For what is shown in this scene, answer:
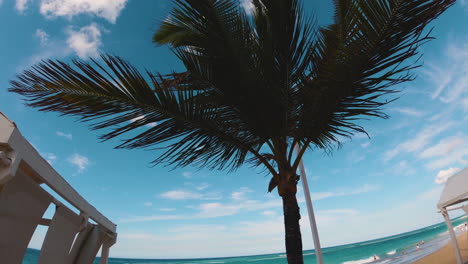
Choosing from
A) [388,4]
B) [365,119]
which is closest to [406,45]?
[388,4]

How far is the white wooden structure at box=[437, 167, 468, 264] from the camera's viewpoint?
561cm

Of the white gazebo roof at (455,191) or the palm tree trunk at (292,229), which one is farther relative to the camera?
the white gazebo roof at (455,191)

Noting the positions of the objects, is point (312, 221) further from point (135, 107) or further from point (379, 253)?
point (379, 253)

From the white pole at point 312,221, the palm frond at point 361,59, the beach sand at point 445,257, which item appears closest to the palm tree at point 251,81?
the palm frond at point 361,59

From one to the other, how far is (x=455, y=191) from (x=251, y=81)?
611cm

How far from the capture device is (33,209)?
1.35m

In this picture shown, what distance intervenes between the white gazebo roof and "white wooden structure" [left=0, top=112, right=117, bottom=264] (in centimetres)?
648

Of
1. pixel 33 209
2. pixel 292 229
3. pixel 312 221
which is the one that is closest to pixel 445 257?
pixel 312 221

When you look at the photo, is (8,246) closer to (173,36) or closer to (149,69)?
(149,69)

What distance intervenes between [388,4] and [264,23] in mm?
1030

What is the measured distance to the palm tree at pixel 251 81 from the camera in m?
1.92

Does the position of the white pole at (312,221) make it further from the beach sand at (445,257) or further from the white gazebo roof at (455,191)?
the beach sand at (445,257)

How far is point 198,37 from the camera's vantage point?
91.0 inches

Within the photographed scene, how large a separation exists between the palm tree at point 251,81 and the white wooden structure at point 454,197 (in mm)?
4622
